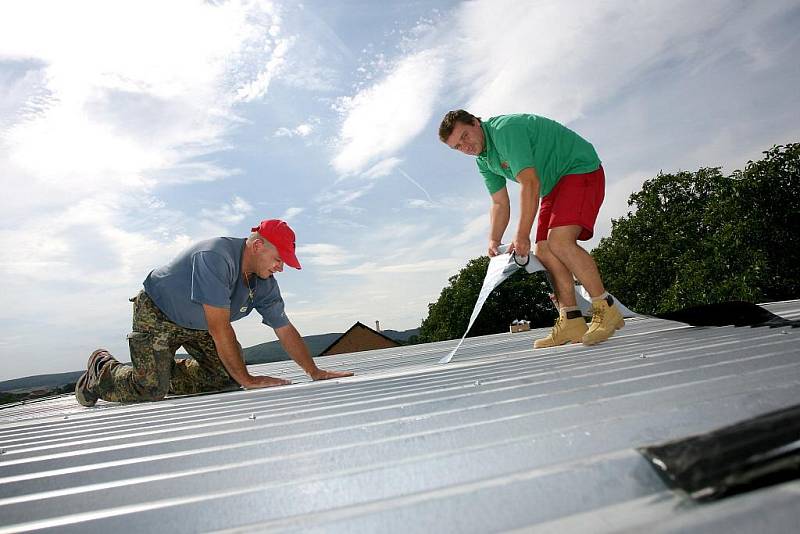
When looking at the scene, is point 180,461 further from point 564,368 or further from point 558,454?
point 564,368

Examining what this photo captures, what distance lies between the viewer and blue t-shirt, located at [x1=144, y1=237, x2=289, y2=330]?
11.4ft

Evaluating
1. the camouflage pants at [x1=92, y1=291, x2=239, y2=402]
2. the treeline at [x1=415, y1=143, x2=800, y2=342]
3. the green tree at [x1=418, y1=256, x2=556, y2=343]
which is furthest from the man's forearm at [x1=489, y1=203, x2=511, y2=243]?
the green tree at [x1=418, y1=256, x2=556, y2=343]

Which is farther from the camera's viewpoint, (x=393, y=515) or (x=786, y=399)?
(x=786, y=399)

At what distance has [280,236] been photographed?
149 inches

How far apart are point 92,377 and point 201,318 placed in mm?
942

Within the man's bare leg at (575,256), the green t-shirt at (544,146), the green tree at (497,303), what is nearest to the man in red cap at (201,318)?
the green t-shirt at (544,146)

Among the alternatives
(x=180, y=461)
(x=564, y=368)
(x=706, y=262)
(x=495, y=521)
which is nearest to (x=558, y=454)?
(x=495, y=521)

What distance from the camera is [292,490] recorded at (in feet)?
3.32

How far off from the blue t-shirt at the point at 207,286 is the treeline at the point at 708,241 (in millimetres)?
20605

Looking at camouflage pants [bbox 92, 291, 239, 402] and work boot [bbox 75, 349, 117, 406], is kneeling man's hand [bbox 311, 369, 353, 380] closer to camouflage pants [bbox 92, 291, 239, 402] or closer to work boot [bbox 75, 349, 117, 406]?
camouflage pants [bbox 92, 291, 239, 402]

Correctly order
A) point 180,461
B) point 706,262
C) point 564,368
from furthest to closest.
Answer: point 706,262
point 564,368
point 180,461

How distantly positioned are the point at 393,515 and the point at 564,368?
5.89ft

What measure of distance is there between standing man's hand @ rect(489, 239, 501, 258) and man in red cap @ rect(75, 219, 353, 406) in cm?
148

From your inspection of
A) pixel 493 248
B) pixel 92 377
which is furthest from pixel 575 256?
pixel 92 377
